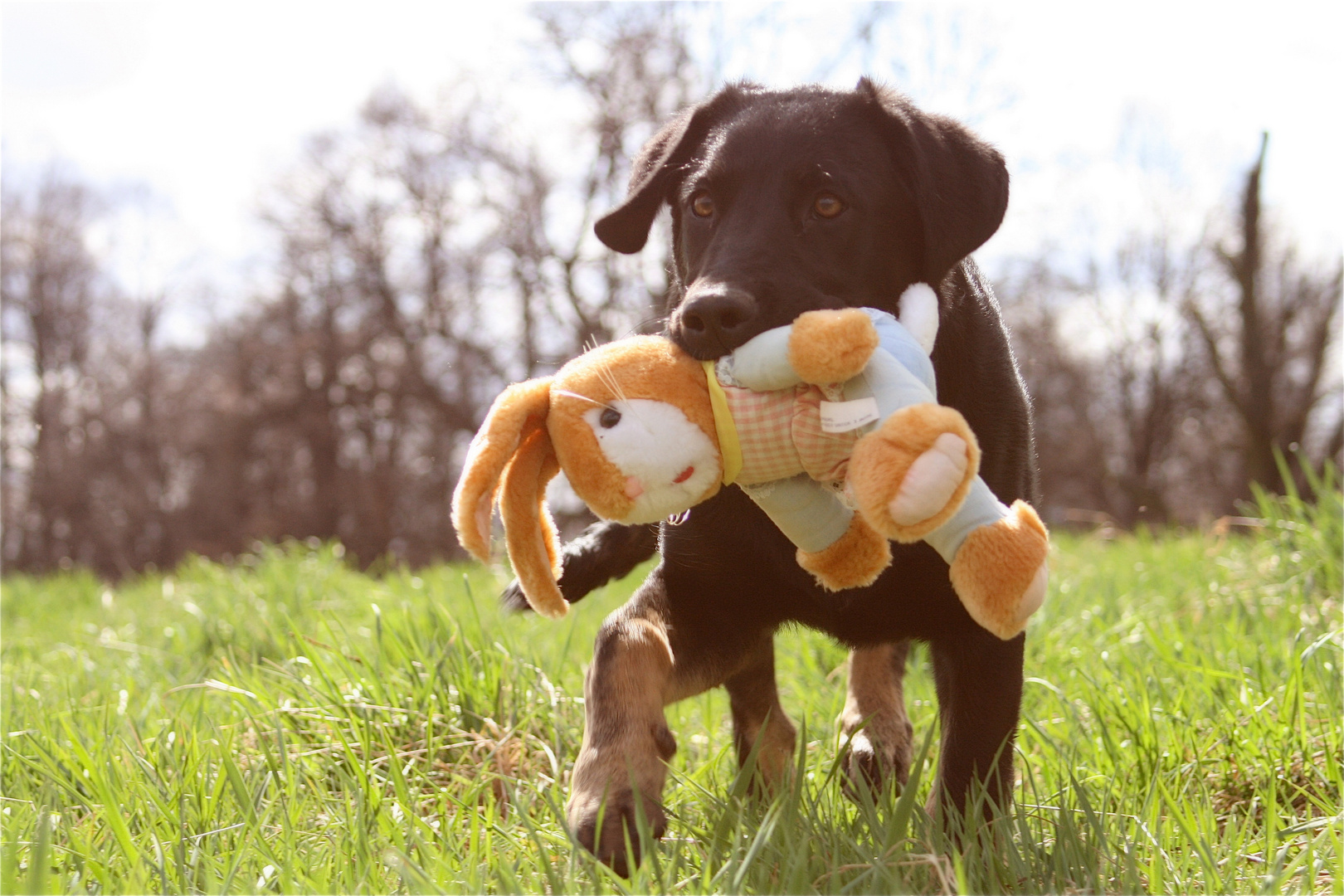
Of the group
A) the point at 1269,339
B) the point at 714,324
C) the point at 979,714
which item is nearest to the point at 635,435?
the point at 714,324

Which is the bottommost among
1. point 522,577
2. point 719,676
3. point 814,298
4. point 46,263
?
point 719,676

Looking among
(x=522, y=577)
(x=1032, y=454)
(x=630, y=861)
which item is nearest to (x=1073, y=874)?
(x=630, y=861)

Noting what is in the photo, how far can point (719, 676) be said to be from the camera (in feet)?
7.73

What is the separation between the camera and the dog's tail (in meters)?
2.84

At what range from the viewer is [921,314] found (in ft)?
6.97

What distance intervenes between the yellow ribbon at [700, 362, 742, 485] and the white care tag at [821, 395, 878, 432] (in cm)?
17

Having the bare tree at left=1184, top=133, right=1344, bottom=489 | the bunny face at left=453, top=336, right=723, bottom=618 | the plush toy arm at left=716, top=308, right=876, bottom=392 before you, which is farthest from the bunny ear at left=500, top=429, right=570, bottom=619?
the bare tree at left=1184, top=133, right=1344, bottom=489

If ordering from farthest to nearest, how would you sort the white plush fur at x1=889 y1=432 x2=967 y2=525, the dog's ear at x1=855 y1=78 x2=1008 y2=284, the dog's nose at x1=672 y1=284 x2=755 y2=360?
1. the dog's ear at x1=855 y1=78 x2=1008 y2=284
2. the dog's nose at x1=672 y1=284 x2=755 y2=360
3. the white plush fur at x1=889 y1=432 x2=967 y2=525

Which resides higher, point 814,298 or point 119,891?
point 814,298

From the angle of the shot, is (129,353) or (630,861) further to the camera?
(129,353)

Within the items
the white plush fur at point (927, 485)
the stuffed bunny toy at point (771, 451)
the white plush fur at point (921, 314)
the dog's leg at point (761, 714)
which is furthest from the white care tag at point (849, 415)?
the dog's leg at point (761, 714)

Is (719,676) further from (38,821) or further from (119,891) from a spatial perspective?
(38,821)

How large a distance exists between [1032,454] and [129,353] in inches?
882

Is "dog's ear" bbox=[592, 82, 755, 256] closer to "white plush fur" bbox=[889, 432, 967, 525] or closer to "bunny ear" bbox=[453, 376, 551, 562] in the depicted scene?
"bunny ear" bbox=[453, 376, 551, 562]
